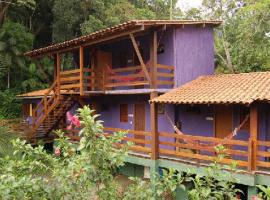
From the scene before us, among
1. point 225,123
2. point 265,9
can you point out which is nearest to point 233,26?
point 265,9

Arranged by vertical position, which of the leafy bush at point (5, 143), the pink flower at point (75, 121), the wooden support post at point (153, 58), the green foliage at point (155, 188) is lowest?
the green foliage at point (155, 188)

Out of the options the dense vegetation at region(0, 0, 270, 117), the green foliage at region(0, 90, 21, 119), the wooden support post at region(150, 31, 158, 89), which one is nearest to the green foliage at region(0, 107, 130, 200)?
the wooden support post at region(150, 31, 158, 89)

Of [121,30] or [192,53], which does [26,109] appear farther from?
[192,53]

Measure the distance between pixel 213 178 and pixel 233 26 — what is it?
71.1 feet

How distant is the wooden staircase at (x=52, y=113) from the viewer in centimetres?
1611

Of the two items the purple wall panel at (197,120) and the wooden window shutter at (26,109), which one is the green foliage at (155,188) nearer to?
the purple wall panel at (197,120)

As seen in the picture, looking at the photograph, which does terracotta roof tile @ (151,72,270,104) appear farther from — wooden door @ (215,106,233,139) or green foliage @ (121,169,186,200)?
green foliage @ (121,169,186,200)

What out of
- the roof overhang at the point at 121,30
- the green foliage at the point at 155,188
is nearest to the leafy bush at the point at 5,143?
the green foliage at the point at 155,188

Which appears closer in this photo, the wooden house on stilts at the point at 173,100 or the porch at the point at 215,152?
the porch at the point at 215,152

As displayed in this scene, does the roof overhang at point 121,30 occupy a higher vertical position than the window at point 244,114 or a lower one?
higher

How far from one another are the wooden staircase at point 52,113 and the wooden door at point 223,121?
7295 mm

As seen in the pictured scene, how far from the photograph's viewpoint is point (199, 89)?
39.6ft

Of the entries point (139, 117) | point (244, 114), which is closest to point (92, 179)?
point (244, 114)

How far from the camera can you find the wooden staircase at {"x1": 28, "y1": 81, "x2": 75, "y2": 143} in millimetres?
16109
